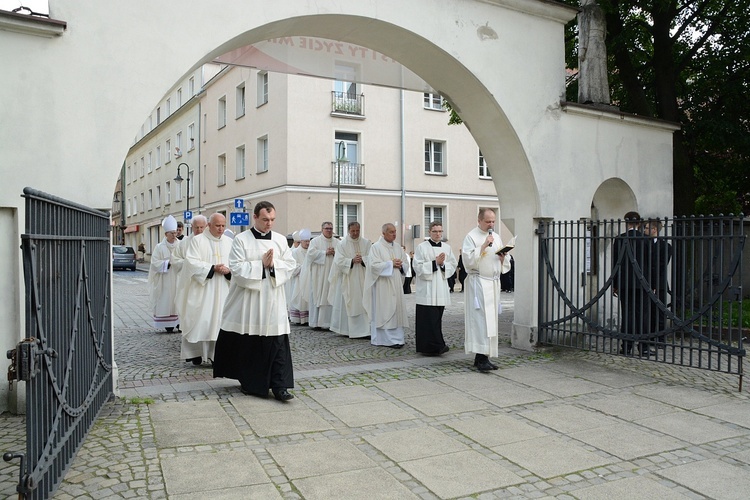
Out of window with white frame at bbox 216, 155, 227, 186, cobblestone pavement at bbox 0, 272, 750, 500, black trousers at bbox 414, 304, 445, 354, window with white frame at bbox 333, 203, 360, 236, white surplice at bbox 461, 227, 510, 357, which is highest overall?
window with white frame at bbox 216, 155, 227, 186

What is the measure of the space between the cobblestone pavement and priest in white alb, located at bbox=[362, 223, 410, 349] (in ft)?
6.49

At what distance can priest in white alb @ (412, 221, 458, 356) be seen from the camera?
28.2ft

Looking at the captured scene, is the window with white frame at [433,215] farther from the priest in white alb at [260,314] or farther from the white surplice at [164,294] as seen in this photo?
the priest in white alb at [260,314]

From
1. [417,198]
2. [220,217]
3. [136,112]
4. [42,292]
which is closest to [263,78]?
[417,198]

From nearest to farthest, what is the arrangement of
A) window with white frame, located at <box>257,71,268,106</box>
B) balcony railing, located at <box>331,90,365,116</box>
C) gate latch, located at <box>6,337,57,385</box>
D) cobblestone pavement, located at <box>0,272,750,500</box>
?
gate latch, located at <box>6,337,57,385</box> < cobblestone pavement, located at <box>0,272,750,500</box> < balcony railing, located at <box>331,90,365,116</box> < window with white frame, located at <box>257,71,268,106</box>

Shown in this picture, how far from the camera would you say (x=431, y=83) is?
878 cm

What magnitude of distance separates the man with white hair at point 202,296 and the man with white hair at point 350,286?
3219mm

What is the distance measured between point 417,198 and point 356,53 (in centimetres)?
1835

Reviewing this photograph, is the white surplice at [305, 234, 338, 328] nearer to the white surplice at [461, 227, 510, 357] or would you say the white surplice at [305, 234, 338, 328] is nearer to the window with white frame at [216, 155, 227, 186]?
the white surplice at [461, 227, 510, 357]

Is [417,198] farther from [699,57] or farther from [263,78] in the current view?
[699,57]

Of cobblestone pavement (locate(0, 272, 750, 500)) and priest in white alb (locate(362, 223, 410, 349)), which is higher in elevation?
priest in white alb (locate(362, 223, 410, 349))

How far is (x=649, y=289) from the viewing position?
24.3 feet

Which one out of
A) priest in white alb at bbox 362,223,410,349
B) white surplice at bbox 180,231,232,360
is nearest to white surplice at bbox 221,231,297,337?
white surplice at bbox 180,231,232,360

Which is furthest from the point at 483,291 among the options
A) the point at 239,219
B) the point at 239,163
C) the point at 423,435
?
the point at 239,163
